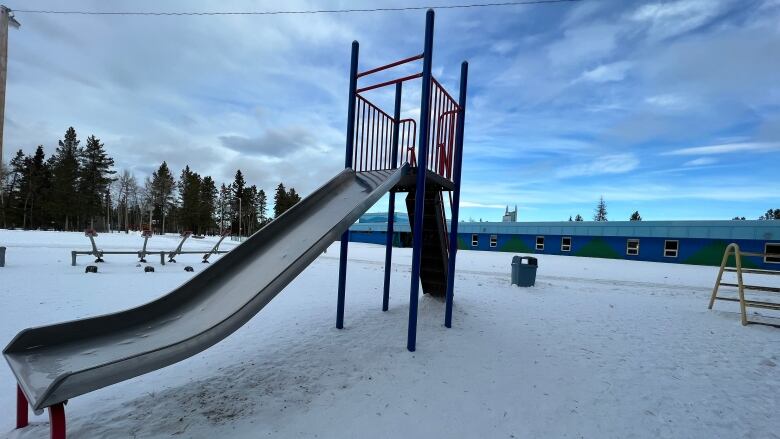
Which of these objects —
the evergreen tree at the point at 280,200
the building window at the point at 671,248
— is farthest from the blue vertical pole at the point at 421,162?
the evergreen tree at the point at 280,200

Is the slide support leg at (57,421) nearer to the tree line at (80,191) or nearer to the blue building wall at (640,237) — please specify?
the blue building wall at (640,237)

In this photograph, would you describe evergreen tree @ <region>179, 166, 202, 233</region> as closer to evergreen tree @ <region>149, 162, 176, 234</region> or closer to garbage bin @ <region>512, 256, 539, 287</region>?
evergreen tree @ <region>149, 162, 176, 234</region>

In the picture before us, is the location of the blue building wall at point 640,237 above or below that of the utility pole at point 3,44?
below

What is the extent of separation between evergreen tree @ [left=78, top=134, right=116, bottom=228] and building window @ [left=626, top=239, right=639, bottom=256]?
63.3 metres

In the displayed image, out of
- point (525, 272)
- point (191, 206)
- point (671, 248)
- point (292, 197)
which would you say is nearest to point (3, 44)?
point (525, 272)

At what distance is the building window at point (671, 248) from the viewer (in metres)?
23.3

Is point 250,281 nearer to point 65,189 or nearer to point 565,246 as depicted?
point 565,246

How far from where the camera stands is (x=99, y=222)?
5331 centimetres

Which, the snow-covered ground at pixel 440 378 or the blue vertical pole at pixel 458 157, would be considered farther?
the blue vertical pole at pixel 458 157

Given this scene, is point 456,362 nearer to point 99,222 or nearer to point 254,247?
point 254,247

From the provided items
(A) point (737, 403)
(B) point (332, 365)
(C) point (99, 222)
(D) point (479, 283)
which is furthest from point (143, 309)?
(C) point (99, 222)

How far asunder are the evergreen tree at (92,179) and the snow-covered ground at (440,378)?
54.3 meters

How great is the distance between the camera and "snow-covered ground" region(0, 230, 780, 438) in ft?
9.52

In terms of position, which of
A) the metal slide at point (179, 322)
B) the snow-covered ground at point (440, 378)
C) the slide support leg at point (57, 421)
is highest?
the metal slide at point (179, 322)
